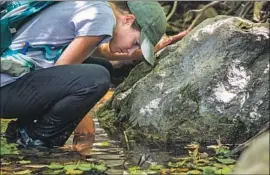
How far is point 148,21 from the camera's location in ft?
13.9

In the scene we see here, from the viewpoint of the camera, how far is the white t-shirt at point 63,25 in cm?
392

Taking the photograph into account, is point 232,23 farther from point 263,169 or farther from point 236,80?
point 263,169

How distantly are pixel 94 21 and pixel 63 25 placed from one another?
18cm

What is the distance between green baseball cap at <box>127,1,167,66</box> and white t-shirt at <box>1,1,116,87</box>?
0.26 metres

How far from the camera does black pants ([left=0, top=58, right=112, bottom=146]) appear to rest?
388 cm

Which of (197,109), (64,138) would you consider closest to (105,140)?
(64,138)

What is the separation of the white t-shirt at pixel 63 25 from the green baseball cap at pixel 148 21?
0.26 meters

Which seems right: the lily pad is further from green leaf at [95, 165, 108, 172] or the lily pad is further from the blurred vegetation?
the blurred vegetation

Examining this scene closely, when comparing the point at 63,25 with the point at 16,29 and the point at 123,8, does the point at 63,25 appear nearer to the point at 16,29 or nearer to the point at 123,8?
the point at 16,29

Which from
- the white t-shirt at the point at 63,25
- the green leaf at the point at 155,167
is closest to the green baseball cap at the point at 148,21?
the white t-shirt at the point at 63,25

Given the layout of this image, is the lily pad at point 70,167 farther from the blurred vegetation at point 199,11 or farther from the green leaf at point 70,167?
the blurred vegetation at point 199,11

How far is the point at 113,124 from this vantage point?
4.85 metres

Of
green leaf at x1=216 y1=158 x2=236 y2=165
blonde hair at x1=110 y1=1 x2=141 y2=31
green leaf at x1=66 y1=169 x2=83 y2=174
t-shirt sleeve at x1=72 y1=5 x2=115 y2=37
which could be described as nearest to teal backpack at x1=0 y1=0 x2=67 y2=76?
t-shirt sleeve at x1=72 y1=5 x2=115 y2=37

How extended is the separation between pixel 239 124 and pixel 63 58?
1.14 meters
